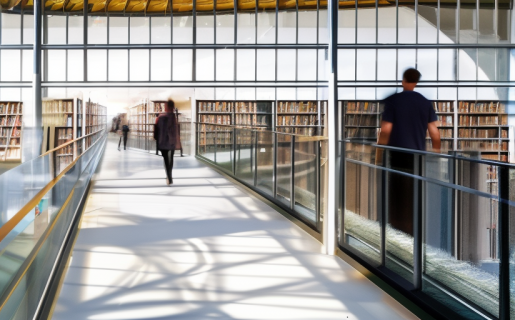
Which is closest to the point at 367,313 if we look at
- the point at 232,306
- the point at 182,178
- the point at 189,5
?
the point at 232,306

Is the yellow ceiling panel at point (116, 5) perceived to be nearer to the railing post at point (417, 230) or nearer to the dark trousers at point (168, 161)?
the dark trousers at point (168, 161)

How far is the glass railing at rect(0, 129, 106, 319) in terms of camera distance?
2.38 m

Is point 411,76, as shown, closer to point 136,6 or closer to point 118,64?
point 118,64

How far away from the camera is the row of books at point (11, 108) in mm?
18719

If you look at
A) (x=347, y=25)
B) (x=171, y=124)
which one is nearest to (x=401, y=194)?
(x=171, y=124)

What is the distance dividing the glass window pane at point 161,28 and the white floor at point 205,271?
1186 cm

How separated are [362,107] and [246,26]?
4551 millimetres

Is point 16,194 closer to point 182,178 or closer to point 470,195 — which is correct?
point 470,195

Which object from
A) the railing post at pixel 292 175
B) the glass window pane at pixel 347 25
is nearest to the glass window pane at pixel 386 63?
the glass window pane at pixel 347 25

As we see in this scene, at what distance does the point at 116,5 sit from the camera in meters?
19.4

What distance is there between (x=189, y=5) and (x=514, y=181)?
1783cm

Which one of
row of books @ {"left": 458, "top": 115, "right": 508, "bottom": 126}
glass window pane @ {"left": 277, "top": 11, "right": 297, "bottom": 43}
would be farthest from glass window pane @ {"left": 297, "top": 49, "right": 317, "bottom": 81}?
row of books @ {"left": 458, "top": 115, "right": 508, "bottom": 126}

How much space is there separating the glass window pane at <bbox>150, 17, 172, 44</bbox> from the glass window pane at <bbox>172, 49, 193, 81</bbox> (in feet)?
1.62

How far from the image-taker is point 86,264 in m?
4.66
